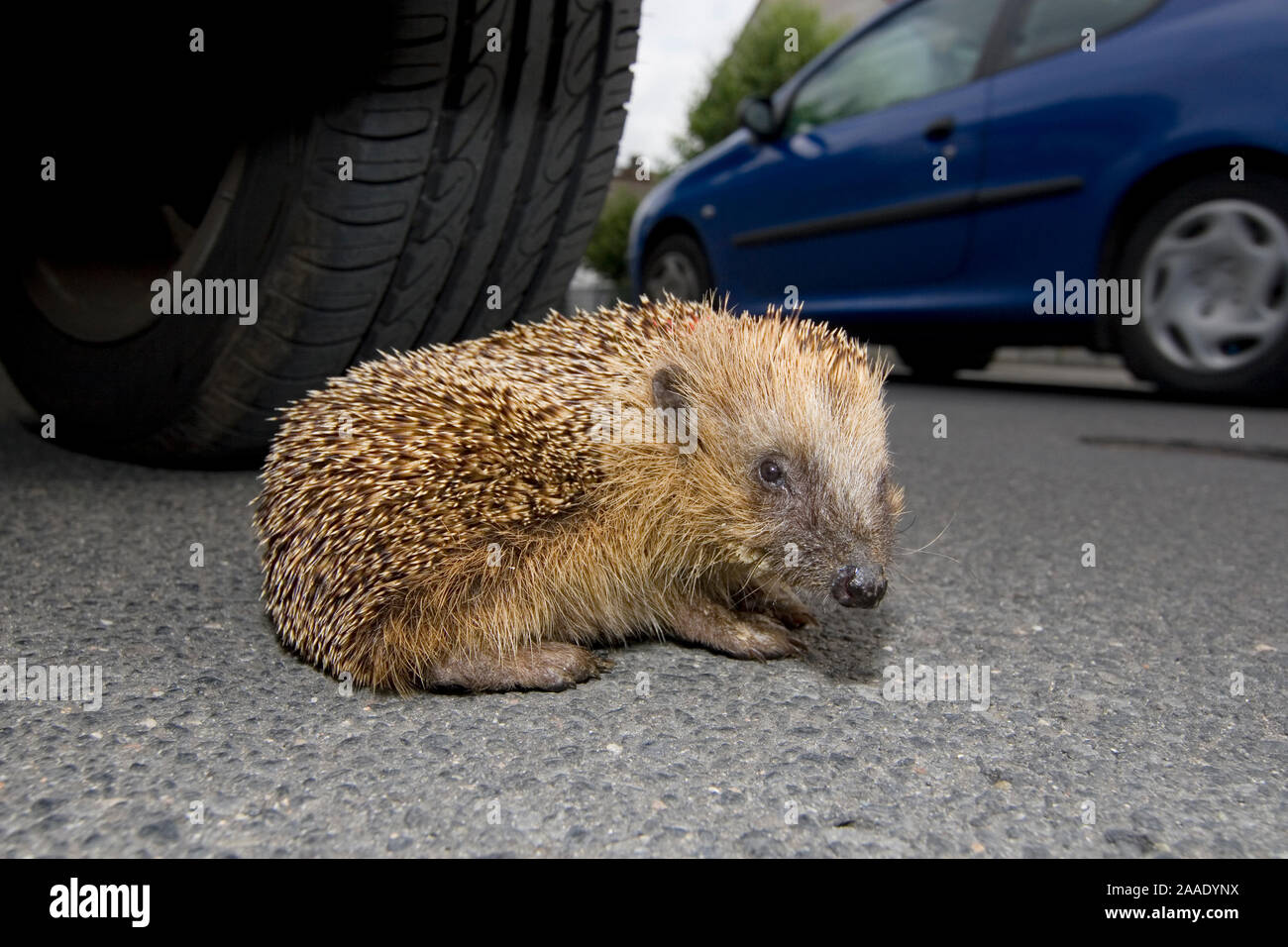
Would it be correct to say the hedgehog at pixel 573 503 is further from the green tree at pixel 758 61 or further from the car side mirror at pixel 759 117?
the green tree at pixel 758 61

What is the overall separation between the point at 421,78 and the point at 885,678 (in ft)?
6.41

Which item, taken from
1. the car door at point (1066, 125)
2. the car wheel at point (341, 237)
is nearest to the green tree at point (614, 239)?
the car door at point (1066, 125)

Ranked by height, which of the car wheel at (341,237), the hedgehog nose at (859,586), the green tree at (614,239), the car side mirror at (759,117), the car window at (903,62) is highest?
the green tree at (614,239)

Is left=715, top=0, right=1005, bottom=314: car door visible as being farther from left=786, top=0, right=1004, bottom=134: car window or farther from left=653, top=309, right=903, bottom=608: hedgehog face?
left=653, top=309, right=903, bottom=608: hedgehog face

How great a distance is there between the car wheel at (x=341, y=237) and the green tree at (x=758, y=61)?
31618mm

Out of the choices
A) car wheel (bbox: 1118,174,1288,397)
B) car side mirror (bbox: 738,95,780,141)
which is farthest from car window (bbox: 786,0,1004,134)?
car wheel (bbox: 1118,174,1288,397)

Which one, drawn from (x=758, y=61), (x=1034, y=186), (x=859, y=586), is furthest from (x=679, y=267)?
(x=758, y=61)

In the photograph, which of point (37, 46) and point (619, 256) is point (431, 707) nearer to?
point (37, 46)

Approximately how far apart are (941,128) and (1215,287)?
182 centimetres

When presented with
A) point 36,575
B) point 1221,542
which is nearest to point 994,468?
point 1221,542

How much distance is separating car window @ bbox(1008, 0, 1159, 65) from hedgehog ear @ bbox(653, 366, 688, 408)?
4694mm

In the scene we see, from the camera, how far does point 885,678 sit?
1976 mm

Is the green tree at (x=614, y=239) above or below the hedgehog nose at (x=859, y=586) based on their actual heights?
above

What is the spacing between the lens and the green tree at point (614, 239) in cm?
3556
